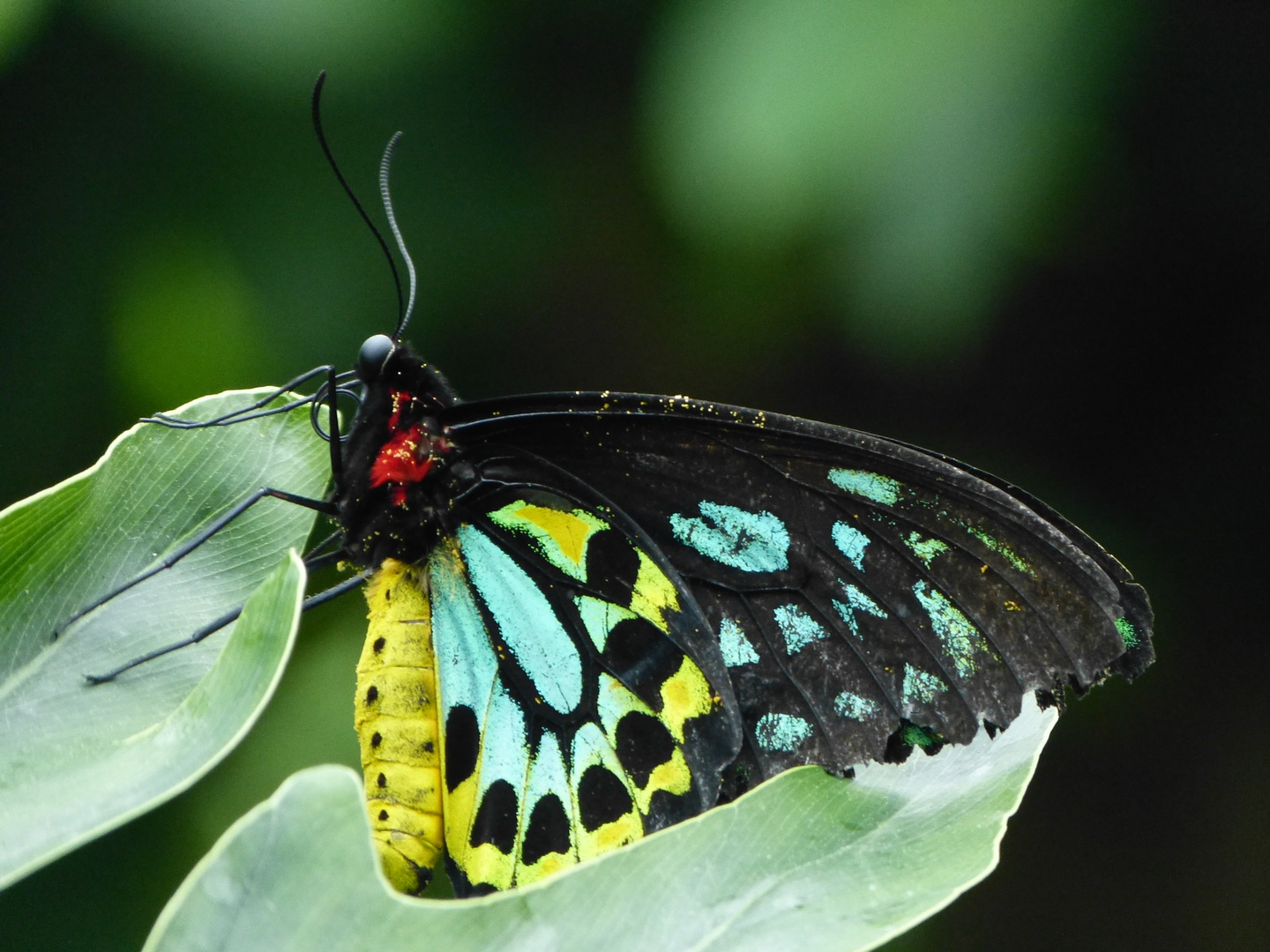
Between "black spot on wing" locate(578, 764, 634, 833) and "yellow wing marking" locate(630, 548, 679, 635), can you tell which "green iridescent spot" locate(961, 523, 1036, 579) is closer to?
"yellow wing marking" locate(630, 548, 679, 635)

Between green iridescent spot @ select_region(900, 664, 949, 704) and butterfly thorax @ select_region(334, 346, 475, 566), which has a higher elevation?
butterfly thorax @ select_region(334, 346, 475, 566)

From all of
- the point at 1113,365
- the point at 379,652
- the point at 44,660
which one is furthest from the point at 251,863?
the point at 1113,365

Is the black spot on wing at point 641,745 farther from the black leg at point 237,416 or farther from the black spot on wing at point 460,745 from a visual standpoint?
the black leg at point 237,416

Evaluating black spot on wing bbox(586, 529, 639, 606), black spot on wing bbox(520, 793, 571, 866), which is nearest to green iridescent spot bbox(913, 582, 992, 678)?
black spot on wing bbox(586, 529, 639, 606)

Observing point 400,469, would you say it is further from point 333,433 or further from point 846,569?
point 846,569

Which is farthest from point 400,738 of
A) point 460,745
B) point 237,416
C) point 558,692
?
point 237,416

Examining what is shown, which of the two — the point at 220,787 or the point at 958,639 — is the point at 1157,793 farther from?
the point at 220,787
